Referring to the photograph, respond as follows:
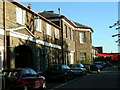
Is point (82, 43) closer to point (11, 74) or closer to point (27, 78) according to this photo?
point (27, 78)

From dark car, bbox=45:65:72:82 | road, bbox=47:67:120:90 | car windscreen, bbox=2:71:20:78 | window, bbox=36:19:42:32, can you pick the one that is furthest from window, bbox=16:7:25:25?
car windscreen, bbox=2:71:20:78

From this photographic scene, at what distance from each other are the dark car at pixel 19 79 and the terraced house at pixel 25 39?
5.02 m

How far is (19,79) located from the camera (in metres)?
13.0

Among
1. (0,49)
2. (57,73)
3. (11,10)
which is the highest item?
(11,10)

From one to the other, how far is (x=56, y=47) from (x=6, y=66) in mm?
15466

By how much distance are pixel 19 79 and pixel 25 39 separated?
9395 mm

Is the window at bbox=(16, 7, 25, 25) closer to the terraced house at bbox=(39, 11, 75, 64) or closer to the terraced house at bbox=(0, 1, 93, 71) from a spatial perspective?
the terraced house at bbox=(0, 1, 93, 71)

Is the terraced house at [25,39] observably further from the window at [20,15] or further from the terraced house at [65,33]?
the terraced house at [65,33]

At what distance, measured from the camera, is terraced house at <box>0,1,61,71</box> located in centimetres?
1911

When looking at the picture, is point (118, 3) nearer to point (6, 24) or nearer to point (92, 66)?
point (6, 24)

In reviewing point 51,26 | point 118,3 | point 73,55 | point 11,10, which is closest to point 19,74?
point 118,3

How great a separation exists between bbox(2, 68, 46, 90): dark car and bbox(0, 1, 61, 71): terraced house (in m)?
5.02

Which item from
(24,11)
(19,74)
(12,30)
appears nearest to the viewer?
(19,74)

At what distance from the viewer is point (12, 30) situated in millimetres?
19531
